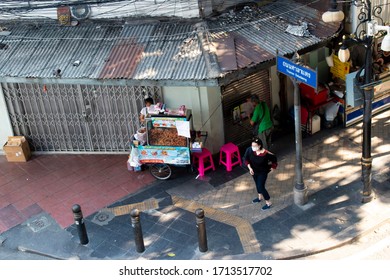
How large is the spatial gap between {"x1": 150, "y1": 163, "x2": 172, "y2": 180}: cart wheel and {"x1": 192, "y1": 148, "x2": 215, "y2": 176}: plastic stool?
2.13 ft

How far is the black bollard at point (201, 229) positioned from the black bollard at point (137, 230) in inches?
42.4

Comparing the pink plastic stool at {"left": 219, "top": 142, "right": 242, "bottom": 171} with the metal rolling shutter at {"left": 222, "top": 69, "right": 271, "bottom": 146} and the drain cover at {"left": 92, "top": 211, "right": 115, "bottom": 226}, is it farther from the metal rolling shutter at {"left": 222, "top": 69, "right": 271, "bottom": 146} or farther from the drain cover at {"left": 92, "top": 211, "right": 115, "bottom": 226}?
the drain cover at {"left": 92, "top": 211, "right": 115, "bottom": 226}

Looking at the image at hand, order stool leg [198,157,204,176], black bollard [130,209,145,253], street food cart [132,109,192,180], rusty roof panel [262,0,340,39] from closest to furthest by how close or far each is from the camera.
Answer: black bollard [130,209,145,253] → street food cart [132,109,192,180] → rusty roof panel [262,0,340,39] → stool leg [198,157,204,176]

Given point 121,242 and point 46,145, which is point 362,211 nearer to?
point 121,242

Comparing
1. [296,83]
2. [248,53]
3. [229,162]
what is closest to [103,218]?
[229,162]

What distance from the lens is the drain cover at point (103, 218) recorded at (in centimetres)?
1172

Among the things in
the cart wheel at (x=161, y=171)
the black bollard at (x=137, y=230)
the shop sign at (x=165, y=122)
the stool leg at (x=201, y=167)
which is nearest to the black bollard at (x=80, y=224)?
the black bollard at (x=137, y=230)

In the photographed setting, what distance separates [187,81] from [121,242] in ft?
11.1

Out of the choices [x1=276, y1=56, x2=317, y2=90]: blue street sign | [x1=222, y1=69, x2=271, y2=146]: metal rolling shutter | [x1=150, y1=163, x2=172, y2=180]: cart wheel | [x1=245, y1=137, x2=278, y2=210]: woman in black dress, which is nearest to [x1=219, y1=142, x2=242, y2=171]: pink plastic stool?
[x1=222, y1=69, x2=271, y2=146]: metal rolling shutter

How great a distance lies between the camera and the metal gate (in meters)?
13.5

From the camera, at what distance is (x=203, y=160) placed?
12969 mm

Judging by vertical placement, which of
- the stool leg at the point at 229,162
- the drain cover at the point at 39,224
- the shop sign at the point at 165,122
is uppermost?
→ the shop sign at the point at 165,122

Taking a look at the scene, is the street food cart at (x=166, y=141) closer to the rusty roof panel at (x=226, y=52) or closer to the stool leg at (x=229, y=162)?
the stool leg at (x=229, y=162)

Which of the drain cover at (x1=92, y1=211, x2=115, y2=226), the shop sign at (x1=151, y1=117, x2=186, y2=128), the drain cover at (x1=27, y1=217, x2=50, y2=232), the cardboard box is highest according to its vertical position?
the shop sign at (x1=151, y1=117, x2=186, y2=128)
